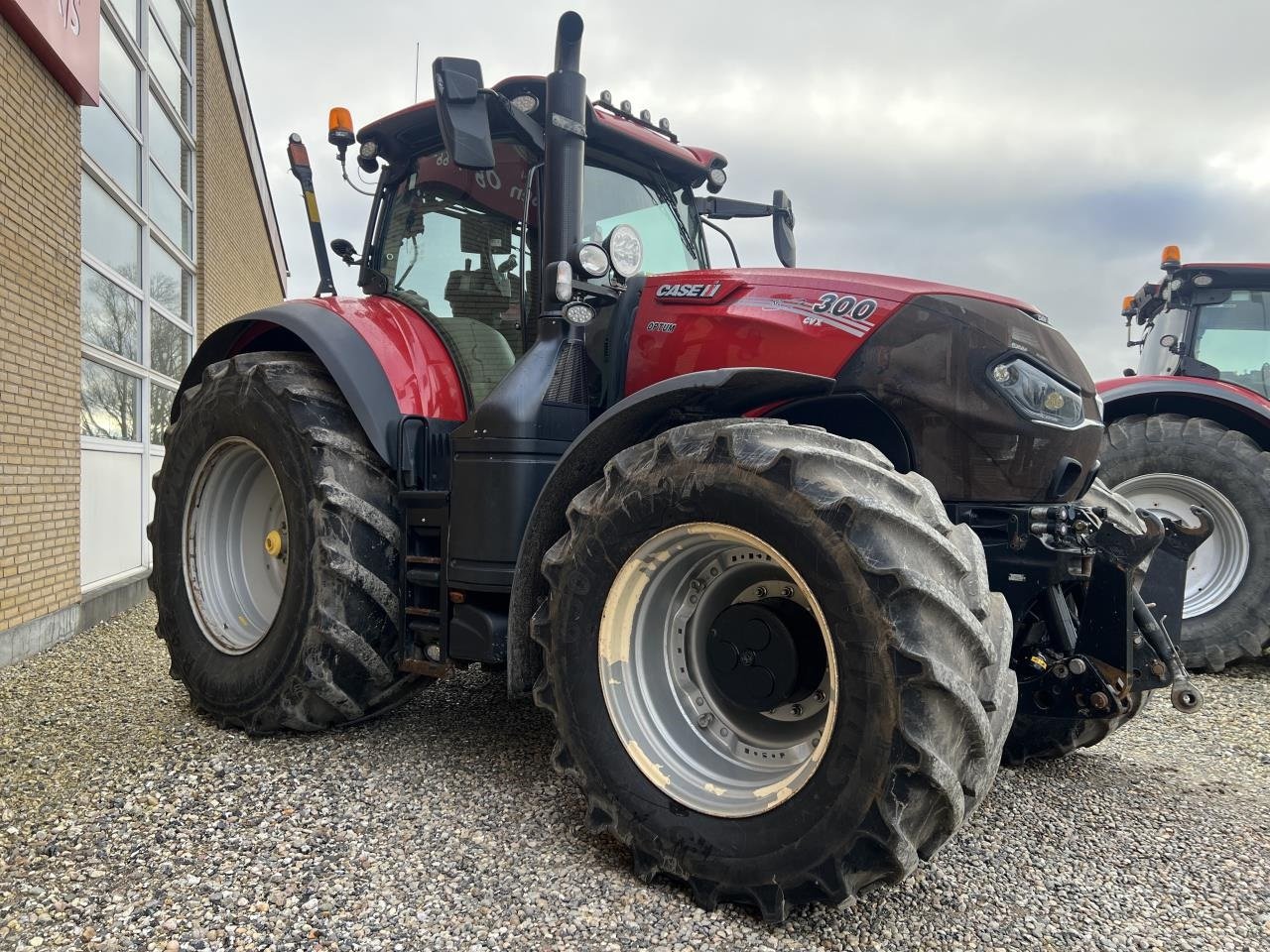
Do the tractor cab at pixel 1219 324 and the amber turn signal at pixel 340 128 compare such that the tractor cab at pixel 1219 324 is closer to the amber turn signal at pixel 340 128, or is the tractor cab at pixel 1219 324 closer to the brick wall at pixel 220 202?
the amber turn signal at pixel 340 128

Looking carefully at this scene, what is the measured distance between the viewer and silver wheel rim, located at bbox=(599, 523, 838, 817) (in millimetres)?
2463

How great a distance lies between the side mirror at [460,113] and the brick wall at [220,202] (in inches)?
301

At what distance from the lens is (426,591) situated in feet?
11.2

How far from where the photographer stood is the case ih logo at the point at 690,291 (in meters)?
2.97

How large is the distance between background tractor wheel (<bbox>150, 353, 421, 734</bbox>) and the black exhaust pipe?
1008mm

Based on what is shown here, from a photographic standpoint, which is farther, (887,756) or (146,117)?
(146,117)

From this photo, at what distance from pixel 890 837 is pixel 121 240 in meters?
8.34

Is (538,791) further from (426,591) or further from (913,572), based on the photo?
(913,572)

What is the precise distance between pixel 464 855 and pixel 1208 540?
5.06 metres

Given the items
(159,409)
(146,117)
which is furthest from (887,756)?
(146,117)

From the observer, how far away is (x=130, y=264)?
8.33 m

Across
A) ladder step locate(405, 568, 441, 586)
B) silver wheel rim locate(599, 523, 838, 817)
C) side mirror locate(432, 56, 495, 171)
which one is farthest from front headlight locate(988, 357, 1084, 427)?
ladder step locate(405, 568, 441, 586)

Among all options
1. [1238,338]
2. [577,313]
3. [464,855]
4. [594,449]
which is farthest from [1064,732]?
[1238,338]

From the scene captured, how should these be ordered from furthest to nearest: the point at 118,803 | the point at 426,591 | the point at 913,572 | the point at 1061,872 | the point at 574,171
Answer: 1. the point at 426,591
2. the point at 574,171
3. the point at 118,803
4. the point at 1061,872
5. the point at 913,572
